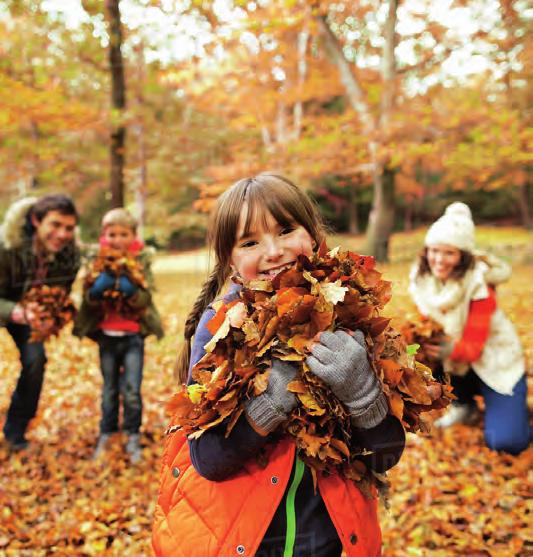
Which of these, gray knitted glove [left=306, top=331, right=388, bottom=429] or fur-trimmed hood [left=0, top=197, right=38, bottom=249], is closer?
gray knitted glove [left=306, top=331, right=388, bottom=429]

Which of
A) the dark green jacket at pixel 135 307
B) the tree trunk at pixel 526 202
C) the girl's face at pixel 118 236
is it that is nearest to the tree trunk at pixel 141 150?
the girl's face at pixel 118 236

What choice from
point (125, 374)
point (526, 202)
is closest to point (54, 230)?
point (125, 374)

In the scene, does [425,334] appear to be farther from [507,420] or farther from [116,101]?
[116,101]

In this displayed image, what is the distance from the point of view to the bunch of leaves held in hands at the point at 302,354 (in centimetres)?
142

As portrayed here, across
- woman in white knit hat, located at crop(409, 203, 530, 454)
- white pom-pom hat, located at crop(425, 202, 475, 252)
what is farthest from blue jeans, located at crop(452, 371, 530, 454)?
white pom-pom hat, located at crop(425, 202, 475, 252)

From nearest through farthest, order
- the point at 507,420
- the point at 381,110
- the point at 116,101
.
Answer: the point at 507,420, the point at 116,101, the point at 381,110

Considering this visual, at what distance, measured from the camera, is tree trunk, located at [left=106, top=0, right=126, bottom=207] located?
6.50 m

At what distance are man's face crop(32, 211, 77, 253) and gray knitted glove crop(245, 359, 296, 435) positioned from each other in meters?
3.04

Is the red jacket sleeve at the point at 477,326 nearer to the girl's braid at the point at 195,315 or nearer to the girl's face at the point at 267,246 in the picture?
the girl's braid at the point at 195,315

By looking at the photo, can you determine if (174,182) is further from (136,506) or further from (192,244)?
(136,506)

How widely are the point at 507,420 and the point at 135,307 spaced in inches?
125

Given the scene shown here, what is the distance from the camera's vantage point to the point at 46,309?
13.5ft

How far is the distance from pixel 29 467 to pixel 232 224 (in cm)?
353

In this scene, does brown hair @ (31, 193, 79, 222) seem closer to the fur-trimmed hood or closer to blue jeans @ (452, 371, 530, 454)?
the fur-trimmed hood
